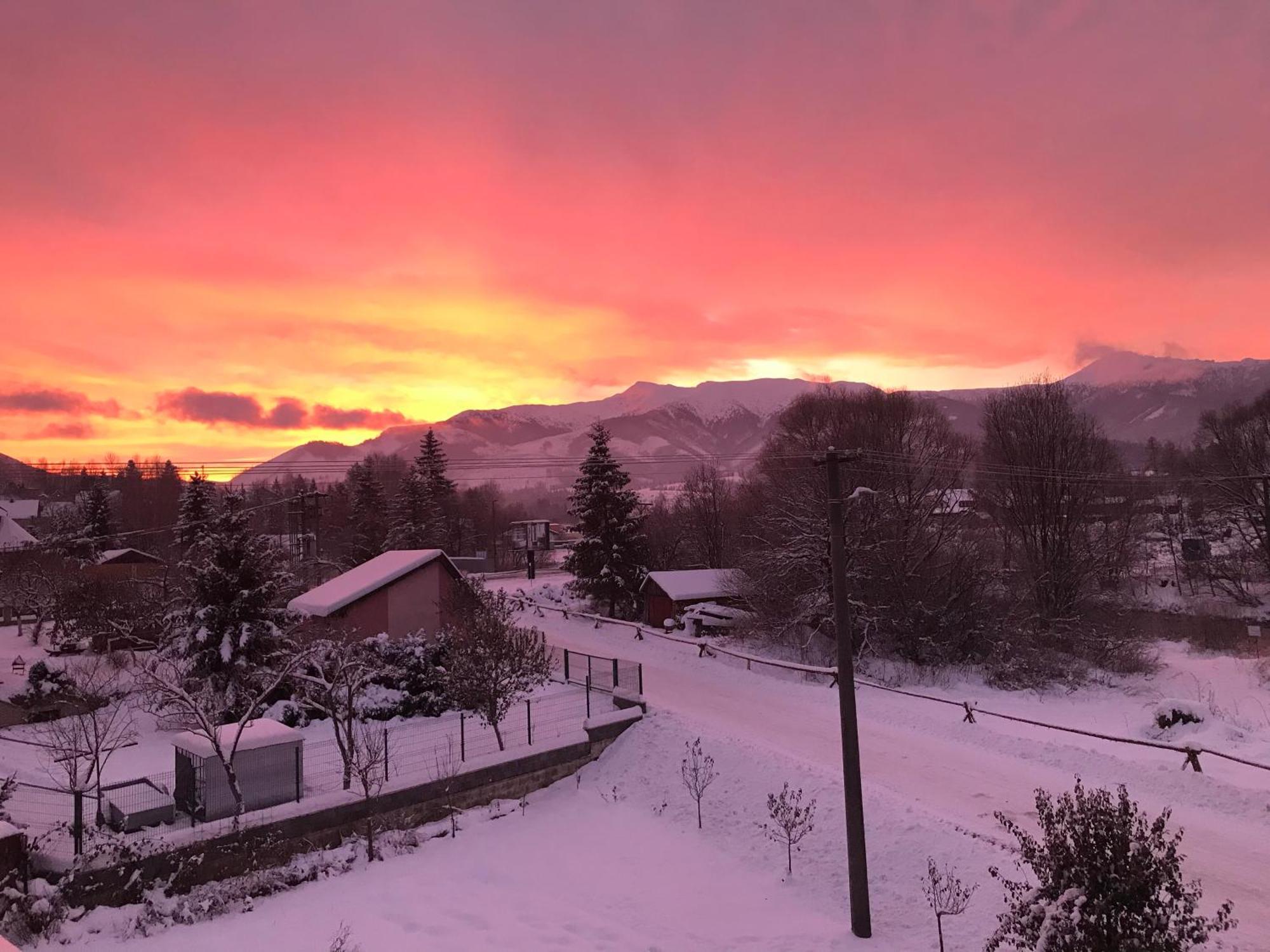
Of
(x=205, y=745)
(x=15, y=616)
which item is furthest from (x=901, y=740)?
(x=15, y=616)

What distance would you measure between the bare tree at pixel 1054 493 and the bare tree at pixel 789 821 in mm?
25205

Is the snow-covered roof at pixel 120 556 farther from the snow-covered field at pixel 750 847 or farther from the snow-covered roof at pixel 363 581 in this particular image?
the snow-covered field at pixel 750 847

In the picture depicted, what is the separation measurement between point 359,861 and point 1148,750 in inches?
742

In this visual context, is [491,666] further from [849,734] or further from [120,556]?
[120,556]

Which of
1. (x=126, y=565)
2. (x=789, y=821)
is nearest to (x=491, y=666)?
(x=789, y=821)

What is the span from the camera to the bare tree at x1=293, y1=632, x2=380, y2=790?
54.8 ft

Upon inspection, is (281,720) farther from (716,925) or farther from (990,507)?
(990,507)

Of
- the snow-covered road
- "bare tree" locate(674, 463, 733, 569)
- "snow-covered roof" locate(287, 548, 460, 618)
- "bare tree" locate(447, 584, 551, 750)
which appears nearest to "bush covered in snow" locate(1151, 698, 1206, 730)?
the snow-covered road

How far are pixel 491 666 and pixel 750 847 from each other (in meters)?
8.19

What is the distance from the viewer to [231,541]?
23188mm

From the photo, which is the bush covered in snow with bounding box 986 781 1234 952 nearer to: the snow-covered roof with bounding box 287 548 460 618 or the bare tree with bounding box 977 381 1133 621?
the snow-covered roof with bounding box 287 548 460 618

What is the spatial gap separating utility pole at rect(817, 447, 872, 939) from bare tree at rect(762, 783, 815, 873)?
2.38 metres

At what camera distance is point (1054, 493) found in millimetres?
36781

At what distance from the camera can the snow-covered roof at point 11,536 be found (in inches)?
1934
